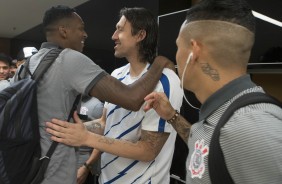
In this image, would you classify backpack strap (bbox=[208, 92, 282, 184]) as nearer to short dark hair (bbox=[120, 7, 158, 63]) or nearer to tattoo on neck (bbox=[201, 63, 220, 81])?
tattoo on neck (bbox=[201, 63, 220, 81])

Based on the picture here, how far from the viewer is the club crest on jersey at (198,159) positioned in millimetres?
781

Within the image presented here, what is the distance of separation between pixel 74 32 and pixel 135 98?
1.38 feet

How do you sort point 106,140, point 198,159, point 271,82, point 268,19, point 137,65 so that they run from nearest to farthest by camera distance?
point 198,159, point 106,140, point 137,65, point 268,19, point 271,82

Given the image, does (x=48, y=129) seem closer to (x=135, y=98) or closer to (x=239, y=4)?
(x=135, y=98)

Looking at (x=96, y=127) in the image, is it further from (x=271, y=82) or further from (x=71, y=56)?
(x=271, y=82)

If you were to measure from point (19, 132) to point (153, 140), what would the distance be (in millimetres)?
575

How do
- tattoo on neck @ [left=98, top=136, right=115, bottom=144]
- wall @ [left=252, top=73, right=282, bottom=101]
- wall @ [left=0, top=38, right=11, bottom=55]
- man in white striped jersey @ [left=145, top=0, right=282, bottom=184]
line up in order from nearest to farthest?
man in white striped jersey @ [left=145, top=0, right=282, bottom=184] → tattoo on neck @ [left=98, top=136, right=115, bottom=144] → wall @ [left=252, top=73, right=282, bottom=101] → wall @ [left=0, top=38, right=11, bottom=55]

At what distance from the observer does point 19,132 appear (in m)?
1.13

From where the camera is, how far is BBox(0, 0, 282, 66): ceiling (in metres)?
2.07

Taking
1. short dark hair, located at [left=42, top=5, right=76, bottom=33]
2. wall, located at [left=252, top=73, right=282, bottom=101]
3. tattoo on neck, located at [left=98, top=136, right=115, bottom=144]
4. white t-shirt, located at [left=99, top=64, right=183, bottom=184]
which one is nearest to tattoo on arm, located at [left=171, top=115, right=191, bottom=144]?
white t-shirt, located at [left=99, top=64, right=183, bottom=184]

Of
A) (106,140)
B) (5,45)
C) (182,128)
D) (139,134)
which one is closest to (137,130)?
(139,134)

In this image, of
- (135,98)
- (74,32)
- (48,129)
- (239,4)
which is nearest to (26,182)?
(48,129)

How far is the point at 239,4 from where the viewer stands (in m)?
0.87

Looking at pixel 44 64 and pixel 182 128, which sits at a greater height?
pixel 44 64
